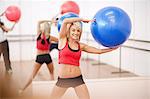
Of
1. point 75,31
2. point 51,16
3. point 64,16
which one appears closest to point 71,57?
point 75,31

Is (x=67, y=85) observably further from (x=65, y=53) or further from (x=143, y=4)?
(x=143, y=4)

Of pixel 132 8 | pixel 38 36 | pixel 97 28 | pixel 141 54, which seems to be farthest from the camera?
pixel 141 54

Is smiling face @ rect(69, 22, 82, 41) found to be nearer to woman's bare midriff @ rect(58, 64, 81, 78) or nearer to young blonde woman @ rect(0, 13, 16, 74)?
woman's bare midriff @ rect(58, 64, 81, 78)

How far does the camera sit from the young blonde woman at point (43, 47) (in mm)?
2592

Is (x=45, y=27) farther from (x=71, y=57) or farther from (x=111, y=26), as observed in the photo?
(x=111, y=26)

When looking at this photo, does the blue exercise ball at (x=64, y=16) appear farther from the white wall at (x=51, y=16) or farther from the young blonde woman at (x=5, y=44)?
the young blonde woman at (x=5, y=44)

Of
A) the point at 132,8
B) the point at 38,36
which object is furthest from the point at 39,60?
the point at 132,8

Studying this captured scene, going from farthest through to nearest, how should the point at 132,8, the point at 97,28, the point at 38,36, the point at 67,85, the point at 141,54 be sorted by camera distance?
the point at 141,54, the point at 132,8, the point at 38,36, the point at 67,85, the point at 97,28

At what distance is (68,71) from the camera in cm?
236

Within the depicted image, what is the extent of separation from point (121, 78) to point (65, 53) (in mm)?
752

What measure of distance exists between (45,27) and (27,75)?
0.50 meters

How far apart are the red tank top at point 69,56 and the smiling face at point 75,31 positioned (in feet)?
0.27

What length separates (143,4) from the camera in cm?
286

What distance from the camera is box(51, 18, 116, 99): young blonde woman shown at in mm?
2293
